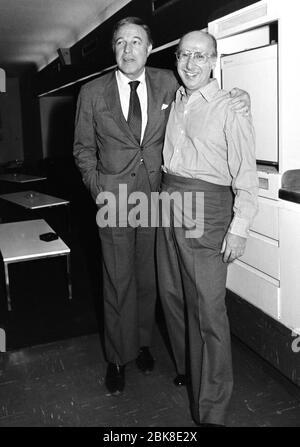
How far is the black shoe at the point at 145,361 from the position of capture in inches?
109

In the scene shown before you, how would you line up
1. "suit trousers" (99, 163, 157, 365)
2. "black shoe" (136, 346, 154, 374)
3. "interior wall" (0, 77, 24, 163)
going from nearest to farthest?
"suit trousers" (99, 163, 157, 365) < "black shoe" (136, 346, 154, 374) < "interior wall" (0, 77, 24, 163)

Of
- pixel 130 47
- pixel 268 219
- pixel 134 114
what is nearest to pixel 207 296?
pixel 268 219

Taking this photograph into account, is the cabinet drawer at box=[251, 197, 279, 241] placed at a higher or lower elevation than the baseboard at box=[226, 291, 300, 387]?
higher

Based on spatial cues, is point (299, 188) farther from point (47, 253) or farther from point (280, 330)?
point (47, 253)

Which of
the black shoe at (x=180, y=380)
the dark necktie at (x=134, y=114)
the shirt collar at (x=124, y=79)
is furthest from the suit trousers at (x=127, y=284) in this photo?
the shirt collar at (x=124, y=79)

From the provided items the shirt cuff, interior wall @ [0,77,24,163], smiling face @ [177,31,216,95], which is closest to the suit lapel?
smiling face @ [177,31,216,95]

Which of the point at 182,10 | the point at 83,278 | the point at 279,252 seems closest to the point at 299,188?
the point at 279,252

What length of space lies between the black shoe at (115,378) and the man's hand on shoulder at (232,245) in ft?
3.38

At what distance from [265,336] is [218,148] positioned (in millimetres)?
1227

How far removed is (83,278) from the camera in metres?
4.65

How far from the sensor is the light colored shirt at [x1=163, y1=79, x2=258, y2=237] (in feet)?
6.43

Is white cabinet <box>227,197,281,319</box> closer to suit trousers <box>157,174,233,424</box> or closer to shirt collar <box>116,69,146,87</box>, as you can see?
suit trousers <box>157,174,233,424</box>

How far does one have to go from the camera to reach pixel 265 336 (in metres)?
2.65

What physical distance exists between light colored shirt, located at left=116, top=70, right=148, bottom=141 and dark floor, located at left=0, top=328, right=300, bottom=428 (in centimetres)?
142
